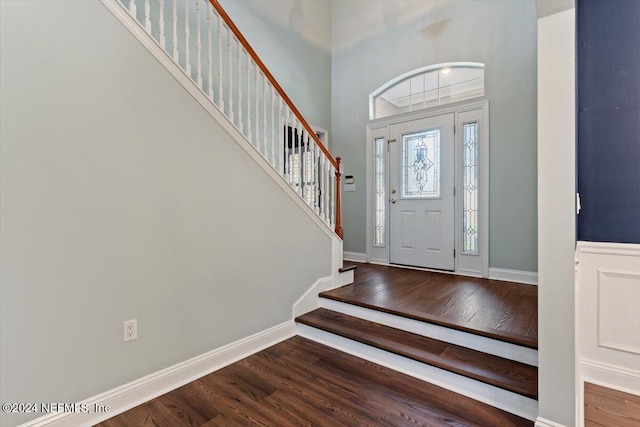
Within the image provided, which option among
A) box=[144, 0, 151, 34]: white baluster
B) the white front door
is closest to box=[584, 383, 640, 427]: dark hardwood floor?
the white front door

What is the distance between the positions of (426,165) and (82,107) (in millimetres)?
3636

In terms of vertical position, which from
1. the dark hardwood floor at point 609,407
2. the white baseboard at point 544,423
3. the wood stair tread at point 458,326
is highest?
the wood stair tread at point 458,326

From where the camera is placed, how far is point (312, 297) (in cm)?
288

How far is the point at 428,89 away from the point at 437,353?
3392 millimetres

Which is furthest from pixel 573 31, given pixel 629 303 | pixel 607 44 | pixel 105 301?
pixel 105 301

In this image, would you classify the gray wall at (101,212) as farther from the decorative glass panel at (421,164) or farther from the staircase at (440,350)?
the decorative glass panel at (421,164)

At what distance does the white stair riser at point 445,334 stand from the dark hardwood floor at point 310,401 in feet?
1.31

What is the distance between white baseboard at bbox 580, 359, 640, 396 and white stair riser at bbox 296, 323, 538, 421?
66cm

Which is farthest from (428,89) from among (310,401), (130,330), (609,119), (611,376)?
(130,330)

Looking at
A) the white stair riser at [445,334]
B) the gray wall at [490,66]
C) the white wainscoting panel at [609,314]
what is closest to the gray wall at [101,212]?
the white stair riser at [445,334]

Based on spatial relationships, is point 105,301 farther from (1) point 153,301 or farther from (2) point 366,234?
(2) point 366,234

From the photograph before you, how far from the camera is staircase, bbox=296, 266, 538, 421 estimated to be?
5.65ft

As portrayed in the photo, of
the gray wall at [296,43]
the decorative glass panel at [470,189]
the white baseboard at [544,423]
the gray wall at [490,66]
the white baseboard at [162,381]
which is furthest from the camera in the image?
the gray wall at [296,43]

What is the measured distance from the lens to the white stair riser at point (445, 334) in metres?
1.92
